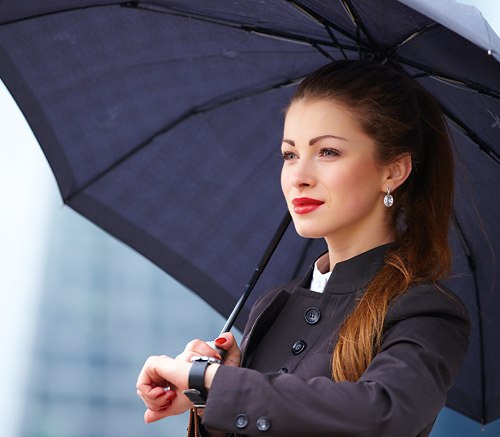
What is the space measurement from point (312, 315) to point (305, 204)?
0.95 ft

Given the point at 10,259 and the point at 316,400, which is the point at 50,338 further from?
the point at 316,400

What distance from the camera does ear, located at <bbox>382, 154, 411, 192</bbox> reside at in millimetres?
1620

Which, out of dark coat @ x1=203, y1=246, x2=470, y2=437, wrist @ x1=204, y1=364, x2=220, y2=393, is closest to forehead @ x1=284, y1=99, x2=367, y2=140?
dark coat @ x1=203, y1=246, x2=470, y2=437

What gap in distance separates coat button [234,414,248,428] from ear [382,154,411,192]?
81 cm

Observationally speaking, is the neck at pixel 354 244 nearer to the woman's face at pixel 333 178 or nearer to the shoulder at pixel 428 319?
the woman's face at pixel 333 178

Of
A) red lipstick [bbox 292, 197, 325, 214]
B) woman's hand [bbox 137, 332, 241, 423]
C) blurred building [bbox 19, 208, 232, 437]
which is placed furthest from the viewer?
blurred building [bbox 19, 208, 232, 437]

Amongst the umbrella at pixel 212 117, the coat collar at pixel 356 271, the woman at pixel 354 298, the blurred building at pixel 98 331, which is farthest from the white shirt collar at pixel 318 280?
the blurred building at pixel 98 331

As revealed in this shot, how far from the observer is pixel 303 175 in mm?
1513

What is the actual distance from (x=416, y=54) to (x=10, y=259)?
25.3m

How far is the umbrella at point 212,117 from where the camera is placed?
68.4 inches

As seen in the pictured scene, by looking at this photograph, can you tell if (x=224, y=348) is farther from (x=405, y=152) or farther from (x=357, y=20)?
(x=357, y=20)

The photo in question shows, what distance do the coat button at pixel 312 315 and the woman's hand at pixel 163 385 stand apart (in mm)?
370

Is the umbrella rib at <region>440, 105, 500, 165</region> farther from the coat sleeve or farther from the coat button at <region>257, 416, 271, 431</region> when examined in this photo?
the coat button at <region>257, 416, 271, 431</region>

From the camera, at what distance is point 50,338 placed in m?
25.1
